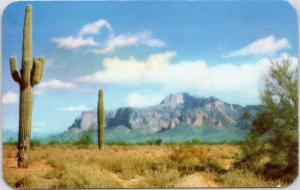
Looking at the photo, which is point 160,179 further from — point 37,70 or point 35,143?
point 37,70

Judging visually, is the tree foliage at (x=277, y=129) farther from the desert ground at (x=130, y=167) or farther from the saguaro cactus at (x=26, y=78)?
the saguaro cactus at (x=26, y=78)

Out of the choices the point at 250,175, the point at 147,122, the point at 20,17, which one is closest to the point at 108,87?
the point at 147,122

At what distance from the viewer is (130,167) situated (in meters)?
9.92

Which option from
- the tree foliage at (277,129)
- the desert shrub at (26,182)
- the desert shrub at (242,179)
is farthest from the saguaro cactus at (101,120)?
the tree foliage at (277,129)

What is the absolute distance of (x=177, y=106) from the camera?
32.2 ft

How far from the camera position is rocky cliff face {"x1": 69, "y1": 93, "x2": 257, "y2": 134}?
981cm

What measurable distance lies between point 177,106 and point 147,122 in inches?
16.3

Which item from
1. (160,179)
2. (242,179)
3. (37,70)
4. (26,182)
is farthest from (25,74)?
(242,179)

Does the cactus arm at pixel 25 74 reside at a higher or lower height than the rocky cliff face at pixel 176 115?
higher

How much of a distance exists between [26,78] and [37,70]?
0.61 ft

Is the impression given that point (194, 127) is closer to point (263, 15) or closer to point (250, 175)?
point (250, 175)

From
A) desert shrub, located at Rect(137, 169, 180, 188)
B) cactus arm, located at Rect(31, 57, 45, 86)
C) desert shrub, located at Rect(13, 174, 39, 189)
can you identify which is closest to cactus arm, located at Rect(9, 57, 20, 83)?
cactus arm, located at Rect(31, 57, 45, 86)

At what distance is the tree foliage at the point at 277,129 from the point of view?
31.9ft

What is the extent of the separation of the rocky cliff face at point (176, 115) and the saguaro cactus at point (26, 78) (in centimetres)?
54
